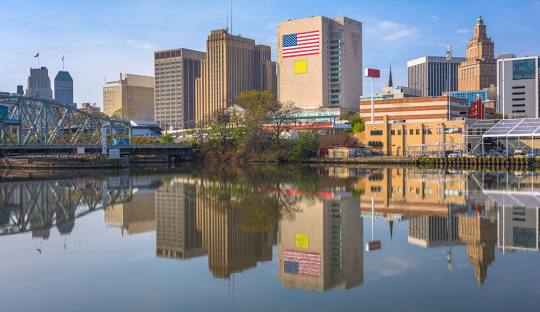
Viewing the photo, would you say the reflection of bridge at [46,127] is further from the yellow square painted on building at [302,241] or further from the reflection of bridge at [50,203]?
the yellow square painted on building at [302,241]

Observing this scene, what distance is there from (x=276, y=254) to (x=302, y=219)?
9008mm

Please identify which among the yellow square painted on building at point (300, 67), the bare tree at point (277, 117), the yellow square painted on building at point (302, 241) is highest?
the yellow square painted on building at point (300, 67)

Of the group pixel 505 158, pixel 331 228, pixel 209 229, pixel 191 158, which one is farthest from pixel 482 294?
pixel 191 158

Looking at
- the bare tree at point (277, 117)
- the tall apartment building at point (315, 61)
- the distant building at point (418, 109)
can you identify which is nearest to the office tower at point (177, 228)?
the bare tree at point (277, 117)

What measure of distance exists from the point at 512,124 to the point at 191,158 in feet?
220

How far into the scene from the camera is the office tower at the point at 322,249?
19.6 meters

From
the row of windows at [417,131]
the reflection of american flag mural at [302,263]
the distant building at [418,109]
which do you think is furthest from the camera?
the distant building at [418,109]

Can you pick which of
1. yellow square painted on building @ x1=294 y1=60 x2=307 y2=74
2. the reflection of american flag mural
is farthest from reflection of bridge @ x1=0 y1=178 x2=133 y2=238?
yellow square painted on building @ x1=294 y1=60 x2=307 y2=74

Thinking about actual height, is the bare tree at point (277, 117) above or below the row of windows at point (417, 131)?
above

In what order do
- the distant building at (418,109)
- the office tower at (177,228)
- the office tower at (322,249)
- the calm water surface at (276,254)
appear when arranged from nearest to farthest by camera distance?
the calm water surface at (276,254) → the office tower at (322,249) → the office tower at (177,228) → the distant building at (418,109)

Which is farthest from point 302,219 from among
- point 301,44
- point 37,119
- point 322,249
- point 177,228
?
point 301,44

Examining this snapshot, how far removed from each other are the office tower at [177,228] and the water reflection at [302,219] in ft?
0.20

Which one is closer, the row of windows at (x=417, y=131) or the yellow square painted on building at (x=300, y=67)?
the row of windows at (x=417, y=131)

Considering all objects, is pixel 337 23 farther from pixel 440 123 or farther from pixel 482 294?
pixel 482 294
